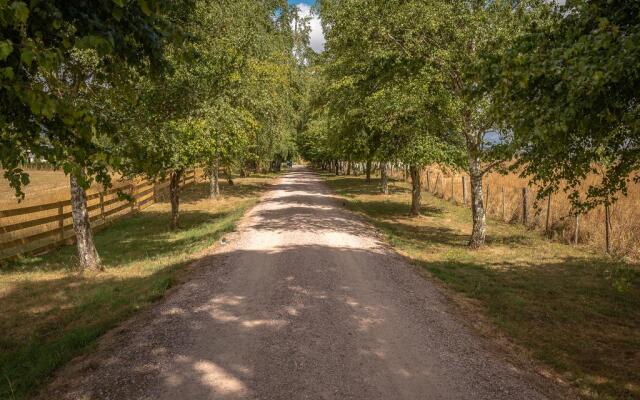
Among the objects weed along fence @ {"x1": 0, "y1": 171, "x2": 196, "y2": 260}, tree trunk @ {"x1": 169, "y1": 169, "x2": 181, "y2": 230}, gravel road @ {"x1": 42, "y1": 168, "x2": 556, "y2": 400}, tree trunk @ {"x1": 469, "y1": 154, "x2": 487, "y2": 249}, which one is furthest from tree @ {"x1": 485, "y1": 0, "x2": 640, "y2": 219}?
tree trunk @ {"x1": 169, "y1": 169, "x2": 181, "y2": 230}

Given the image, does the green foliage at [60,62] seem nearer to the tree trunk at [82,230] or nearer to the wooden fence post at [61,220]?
the tree trunk at [82,230]

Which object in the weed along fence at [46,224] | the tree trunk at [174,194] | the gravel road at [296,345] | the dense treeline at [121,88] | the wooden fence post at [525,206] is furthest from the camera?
the tree trunk at [174,194]

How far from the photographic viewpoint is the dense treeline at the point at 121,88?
3.41 m

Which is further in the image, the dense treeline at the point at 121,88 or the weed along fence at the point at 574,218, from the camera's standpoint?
the weed along fence at the point at 574,218

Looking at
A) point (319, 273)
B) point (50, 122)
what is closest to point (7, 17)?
point (50, 122)

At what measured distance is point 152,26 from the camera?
15.1ft

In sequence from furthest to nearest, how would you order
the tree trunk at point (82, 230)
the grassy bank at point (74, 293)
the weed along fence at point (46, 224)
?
the weed along fence at point (46, 224)
the tree trunk at point (82, 230)
the grassy bank at point (74, 293)

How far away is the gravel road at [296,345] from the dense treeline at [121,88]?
2402 mm

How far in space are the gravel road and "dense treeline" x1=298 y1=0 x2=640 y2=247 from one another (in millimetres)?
3139

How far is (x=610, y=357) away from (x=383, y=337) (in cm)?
341

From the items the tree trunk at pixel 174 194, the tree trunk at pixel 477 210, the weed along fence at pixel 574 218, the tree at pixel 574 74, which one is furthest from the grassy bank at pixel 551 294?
the tree trunk at pixel 174 194

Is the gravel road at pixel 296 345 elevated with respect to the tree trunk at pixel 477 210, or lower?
lower

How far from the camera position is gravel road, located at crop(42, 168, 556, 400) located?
15.1ft

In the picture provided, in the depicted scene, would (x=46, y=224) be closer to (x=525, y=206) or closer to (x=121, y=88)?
(x=121, y=88)
